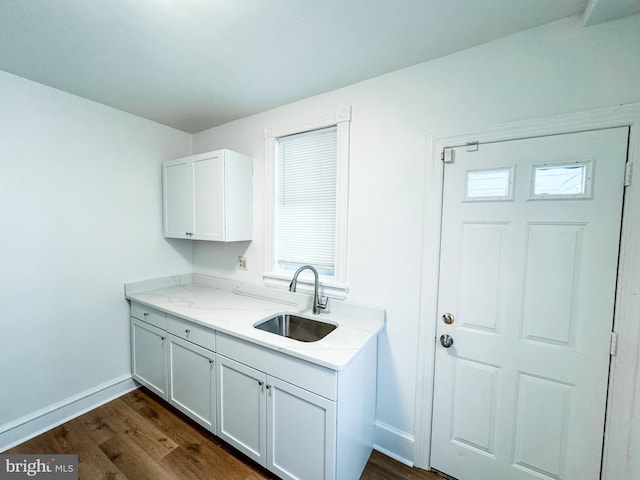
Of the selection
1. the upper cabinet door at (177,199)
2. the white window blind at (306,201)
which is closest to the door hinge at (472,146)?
the white window blind at (306,201)

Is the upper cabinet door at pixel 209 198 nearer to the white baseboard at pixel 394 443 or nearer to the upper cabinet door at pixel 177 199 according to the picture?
the upper cabinet door at pixel 177 199

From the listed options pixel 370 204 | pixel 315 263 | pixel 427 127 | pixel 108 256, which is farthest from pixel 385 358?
pixel 108 256

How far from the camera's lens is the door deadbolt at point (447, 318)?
4.94 ft

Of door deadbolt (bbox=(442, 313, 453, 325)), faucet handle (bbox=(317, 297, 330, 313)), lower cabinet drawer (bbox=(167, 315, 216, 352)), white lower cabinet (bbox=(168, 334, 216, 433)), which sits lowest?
white lower cabinet (bbox=(168, 334, 216, 433))

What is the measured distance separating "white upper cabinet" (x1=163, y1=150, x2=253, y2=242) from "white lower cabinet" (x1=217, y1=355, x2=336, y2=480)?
1035mm

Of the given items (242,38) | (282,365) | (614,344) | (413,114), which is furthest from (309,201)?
(614,344)

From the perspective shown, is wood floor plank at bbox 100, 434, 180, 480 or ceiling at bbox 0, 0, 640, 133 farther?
wood floor plank at bbox 100, 434, 180, 480

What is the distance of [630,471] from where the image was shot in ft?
3.73

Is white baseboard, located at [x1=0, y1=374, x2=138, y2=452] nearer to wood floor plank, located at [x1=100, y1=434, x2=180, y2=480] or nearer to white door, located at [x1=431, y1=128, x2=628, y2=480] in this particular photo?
wood floor plank, located at [x1=100, y1=434, x2=180, y2=480]

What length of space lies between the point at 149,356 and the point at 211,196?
4.78 feet

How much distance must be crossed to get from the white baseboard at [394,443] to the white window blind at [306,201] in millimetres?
1106

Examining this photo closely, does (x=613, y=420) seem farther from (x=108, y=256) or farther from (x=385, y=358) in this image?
(x=108, y=256)

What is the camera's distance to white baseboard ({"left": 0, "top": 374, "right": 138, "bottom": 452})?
173 cm

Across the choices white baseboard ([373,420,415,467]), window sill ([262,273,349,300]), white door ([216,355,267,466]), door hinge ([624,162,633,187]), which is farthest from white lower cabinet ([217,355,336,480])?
door hinge ([624,162,633,187])
